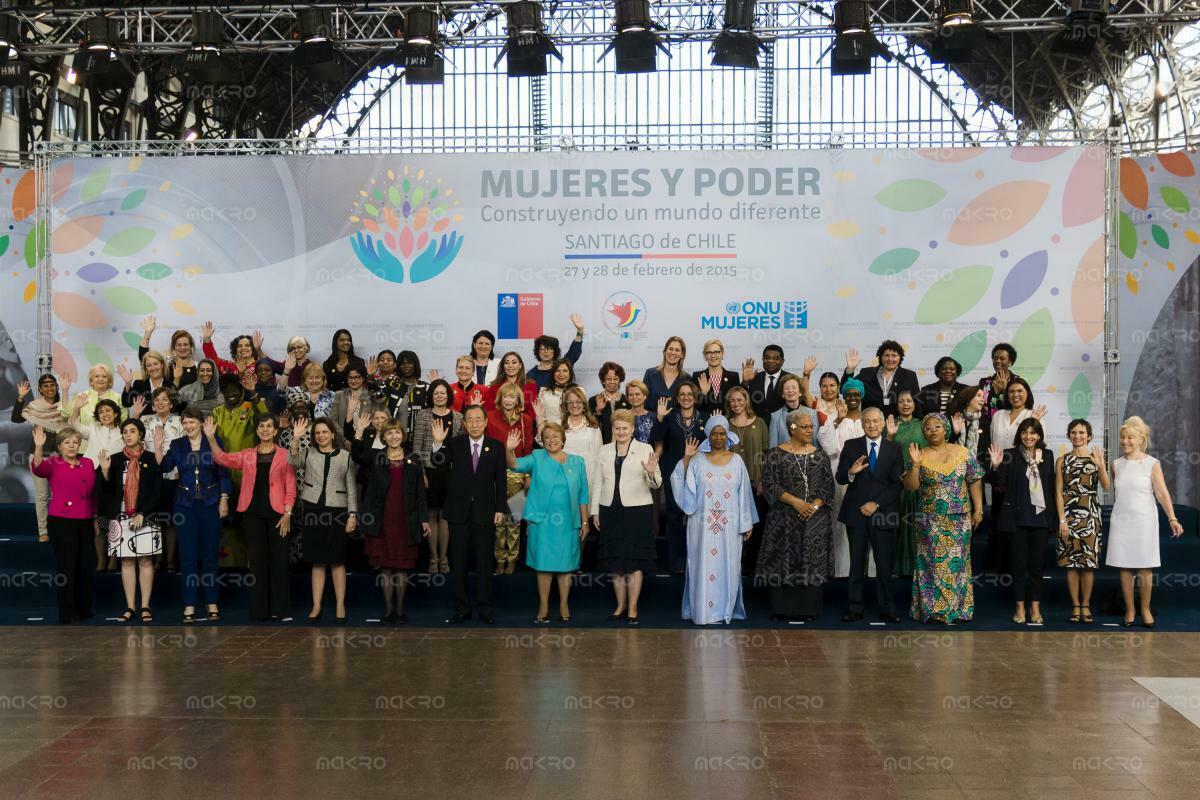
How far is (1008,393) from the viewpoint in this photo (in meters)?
8.30

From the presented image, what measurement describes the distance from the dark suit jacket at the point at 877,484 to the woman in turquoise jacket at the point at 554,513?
1734 millimetres

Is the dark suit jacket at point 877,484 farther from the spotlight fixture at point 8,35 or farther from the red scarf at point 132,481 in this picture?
the spotlight fixture at point 8,35

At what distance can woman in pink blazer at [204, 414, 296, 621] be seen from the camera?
7.98m

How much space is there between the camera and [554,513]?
8.00m

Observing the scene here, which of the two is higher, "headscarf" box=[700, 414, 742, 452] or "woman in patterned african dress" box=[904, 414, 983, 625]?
"headscarf" box=[700, 414, 742, 452]

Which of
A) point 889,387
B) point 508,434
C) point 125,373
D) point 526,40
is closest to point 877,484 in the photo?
Result: point 889,387

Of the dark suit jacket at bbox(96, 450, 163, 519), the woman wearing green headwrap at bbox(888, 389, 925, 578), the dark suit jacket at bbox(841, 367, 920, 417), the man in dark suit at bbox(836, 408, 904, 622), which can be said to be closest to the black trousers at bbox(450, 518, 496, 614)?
the dark suit jacket at bbox(96, 450, 163, 519)

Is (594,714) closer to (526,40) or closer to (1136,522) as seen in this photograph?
(1136,522)

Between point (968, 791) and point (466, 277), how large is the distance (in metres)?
6.60

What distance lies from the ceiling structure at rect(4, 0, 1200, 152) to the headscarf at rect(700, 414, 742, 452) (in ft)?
15.6

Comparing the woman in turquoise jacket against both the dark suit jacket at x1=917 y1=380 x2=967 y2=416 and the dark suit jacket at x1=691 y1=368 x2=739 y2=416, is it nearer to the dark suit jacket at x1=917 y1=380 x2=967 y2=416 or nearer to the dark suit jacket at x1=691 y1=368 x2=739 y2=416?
the dark suit jacket at x1=691 y1=368 x2=739 y2=416

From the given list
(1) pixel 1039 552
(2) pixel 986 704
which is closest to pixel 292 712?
(2) pixel 986 704

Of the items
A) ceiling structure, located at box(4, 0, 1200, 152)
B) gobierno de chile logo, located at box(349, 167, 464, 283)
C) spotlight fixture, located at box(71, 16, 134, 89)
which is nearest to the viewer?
gobierno de chile logo, located at box(349, 167, 464, 283)

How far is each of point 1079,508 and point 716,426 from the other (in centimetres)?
242
